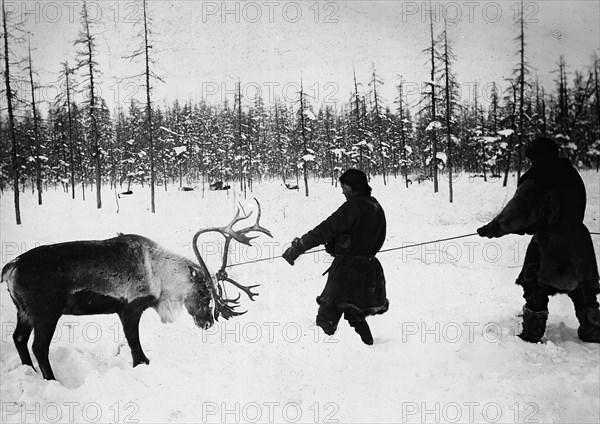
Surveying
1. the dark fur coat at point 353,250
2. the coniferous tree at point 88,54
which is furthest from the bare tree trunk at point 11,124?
the dark fur coat at point 353,250

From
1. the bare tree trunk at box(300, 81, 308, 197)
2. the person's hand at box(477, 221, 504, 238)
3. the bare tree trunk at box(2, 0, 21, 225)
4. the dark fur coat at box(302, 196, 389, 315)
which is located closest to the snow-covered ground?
A: the bare tree trunk at box(2, 0, 21, 225)

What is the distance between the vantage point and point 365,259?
3.08m

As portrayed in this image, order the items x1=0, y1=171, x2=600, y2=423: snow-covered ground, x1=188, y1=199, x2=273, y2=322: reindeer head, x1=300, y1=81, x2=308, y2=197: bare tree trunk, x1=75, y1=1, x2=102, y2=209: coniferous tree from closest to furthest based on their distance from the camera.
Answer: x1=0, y1=171, x2=600, y2=423: snow-covered ground → x1=188, y1=199, x2=273, y2=322: reindeer head → x1=75, y1=1, x2=102, y2=209: coniferous tree → x1=300, y1=81, x2=308, y2=197: bare tree trunk

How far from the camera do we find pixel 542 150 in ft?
10.3

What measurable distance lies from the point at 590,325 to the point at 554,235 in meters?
0.70

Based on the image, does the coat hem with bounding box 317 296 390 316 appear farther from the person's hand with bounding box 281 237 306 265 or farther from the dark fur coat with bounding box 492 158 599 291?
the dark fur coat with bounding box 492 158 599 291

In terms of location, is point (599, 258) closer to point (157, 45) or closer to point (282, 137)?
point (282, 137)

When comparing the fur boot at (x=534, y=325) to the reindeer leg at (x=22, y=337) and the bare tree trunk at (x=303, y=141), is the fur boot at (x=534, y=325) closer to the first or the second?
the bare tree trunk at (x=303, y=141)

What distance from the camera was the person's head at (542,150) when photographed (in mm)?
3131

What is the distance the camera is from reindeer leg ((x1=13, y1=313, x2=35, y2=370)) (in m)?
2.72

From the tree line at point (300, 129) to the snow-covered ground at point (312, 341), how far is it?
0.22 metres

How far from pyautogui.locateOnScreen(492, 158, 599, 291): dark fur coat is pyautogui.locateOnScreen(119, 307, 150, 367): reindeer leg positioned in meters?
2.73

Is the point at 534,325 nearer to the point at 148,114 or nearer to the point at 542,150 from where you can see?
the point at 542,150

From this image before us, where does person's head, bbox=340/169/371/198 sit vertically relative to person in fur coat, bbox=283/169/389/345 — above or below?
above
